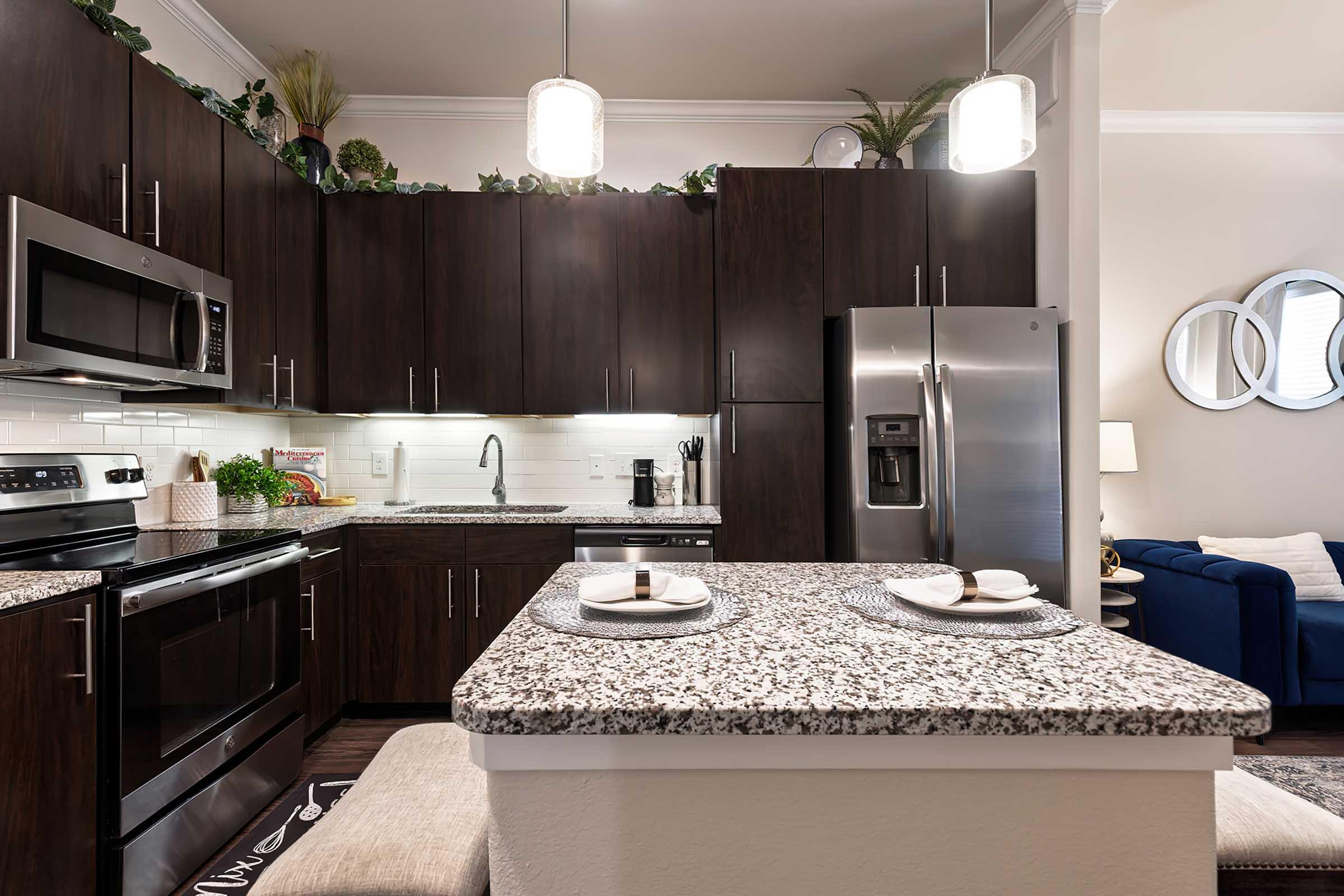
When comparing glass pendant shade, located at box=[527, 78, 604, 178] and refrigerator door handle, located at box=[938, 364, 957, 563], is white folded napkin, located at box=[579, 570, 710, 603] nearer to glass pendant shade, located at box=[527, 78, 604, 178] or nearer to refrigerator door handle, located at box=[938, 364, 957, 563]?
glass pendant shade, located at box=[527, 78, 604, 178]

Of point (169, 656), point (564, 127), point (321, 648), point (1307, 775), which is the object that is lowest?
point (1307, 775)

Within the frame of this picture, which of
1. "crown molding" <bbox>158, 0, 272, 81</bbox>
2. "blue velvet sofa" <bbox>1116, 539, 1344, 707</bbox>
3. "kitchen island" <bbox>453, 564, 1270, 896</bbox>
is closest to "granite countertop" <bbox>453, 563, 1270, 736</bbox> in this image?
"kitchen island" <bbox>453, 564, 1270, 896</bbox>

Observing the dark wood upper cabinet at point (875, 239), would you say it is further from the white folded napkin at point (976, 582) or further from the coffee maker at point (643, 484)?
the white folded napkin at point (976, 582)

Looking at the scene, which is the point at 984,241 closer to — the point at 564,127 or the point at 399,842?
the point at 564,127

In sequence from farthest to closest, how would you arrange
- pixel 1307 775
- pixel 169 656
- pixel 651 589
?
pixel 1307 775
pixel 169 656
pixel 651 589

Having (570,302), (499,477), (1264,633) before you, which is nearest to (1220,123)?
(1264,633)

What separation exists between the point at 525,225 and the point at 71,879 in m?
2.65

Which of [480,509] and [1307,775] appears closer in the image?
[1307,775]

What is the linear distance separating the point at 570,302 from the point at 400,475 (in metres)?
1.20

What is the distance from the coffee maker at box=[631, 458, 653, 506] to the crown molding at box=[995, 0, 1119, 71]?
251 cm

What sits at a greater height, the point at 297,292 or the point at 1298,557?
the point at 297,292

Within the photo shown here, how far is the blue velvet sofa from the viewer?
2.73 metres

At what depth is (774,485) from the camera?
290 centimetres

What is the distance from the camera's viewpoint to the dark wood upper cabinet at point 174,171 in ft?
6.66
